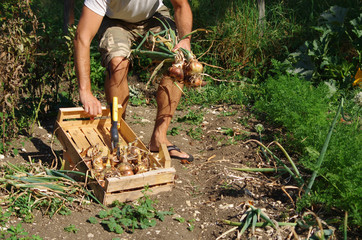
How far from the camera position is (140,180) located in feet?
10.1

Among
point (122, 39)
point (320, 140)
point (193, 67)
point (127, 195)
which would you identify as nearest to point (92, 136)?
point (127, 195)

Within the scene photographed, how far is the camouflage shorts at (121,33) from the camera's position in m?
3.76

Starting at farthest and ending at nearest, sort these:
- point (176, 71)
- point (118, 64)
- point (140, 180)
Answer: point (118, 64)
point (176, 71)
point (140, 180)

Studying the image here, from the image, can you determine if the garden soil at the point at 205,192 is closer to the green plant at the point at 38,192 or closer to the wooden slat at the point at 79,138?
the green plant at the point at 38,192

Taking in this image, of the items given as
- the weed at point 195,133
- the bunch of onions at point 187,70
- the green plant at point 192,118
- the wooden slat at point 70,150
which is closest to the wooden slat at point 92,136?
the wooden slat at point 70,150

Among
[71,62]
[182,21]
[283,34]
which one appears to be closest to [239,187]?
[182,21]

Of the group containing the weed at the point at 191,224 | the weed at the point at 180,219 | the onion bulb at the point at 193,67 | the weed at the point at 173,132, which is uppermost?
the onion bulb at the point at 193,67

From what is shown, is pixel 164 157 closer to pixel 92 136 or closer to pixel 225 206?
pixel 225 206

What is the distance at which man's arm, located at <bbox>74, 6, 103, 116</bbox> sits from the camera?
339cm

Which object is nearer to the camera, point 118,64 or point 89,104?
point 89,104

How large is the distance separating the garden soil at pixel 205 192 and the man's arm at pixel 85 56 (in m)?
0.44

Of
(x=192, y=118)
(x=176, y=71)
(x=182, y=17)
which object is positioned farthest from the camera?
(x=192, y=118)

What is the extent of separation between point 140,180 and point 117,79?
1.06 metres

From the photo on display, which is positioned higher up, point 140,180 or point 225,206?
point 140,180
